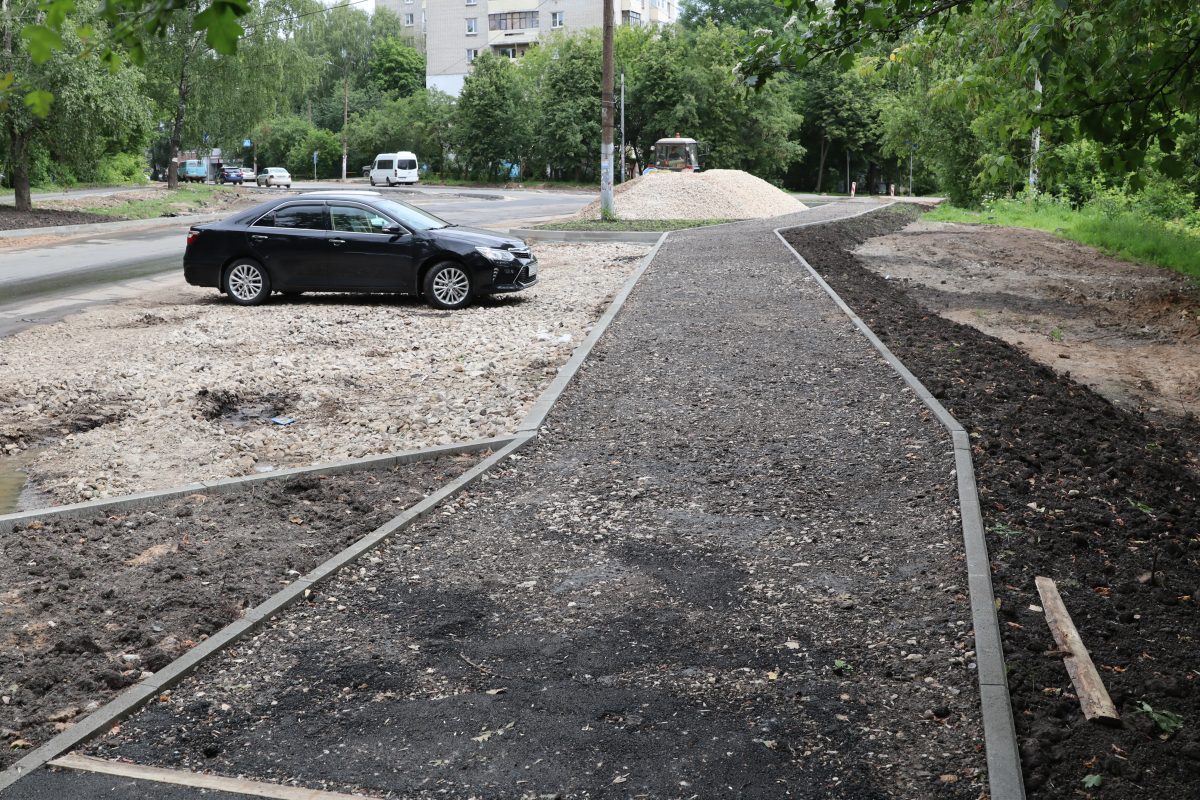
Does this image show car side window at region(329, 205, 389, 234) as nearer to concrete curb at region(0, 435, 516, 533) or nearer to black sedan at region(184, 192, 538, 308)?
black sedan at region(184, 192, 538, 308)

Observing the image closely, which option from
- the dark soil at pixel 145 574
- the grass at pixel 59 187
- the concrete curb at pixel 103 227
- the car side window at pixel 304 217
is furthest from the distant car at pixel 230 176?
the dark soil at pixel 145 574

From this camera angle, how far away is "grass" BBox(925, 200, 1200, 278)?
2181cm

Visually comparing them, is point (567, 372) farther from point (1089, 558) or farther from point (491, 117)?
point (491, 117)

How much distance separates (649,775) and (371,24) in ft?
418

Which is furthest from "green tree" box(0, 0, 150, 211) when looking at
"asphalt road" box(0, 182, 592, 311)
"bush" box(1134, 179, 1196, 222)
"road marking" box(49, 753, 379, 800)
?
"road marking" box(49, 753, 379, 800)

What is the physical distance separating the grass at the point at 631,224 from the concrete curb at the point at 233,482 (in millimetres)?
21361

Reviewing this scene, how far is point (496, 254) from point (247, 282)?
141 inches

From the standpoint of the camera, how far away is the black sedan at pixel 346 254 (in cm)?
1518

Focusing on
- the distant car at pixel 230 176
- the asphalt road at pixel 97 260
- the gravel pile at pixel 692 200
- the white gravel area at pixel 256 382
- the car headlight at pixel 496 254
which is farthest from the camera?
the distant car at pixel 230 176

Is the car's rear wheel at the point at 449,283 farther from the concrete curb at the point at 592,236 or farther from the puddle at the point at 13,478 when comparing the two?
the concrete curb at the point at 592,236

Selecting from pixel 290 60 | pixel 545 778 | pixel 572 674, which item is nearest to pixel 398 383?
pixel 572 674

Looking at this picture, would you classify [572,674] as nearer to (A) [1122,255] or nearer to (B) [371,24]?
(A) [1122,255]

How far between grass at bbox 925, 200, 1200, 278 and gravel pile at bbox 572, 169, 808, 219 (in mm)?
6145

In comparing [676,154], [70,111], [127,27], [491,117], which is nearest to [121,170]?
[491,117]
